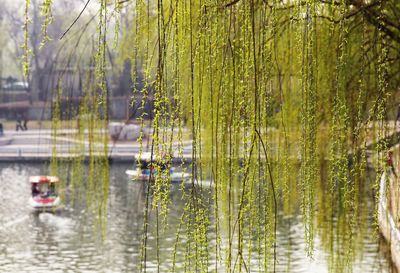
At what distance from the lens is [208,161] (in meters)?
4.55

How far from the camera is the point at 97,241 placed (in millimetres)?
15242

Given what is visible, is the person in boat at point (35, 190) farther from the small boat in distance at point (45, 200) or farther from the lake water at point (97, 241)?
the lake water at point (97, 241)

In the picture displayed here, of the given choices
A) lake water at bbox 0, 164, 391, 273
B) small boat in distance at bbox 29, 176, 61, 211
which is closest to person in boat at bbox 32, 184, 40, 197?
small boat in distance at bbox 29, 176, 61, 211

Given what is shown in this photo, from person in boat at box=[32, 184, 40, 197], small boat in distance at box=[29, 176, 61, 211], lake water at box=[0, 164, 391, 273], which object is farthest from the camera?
person in boat at box=[32, 184, 40, 197]

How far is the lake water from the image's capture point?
12688 millimetres

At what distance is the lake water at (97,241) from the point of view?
12.7 meters

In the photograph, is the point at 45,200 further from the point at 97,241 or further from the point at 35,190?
the point at 97,241

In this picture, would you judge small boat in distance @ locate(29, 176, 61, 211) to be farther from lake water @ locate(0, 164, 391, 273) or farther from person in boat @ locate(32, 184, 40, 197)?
lake water @ locate(0, 164, 391, 273)

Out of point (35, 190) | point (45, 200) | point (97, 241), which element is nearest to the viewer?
point (97, 241)

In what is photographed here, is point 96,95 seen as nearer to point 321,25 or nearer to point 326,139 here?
point 321,25

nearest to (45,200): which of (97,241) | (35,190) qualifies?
(35,190)

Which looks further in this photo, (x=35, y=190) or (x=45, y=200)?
(x=35, y=190)

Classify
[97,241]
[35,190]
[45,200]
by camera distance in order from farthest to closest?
[35,190], [45,200], [97,241]

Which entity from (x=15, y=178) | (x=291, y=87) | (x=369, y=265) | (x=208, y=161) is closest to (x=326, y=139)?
(x=291, y=87)
